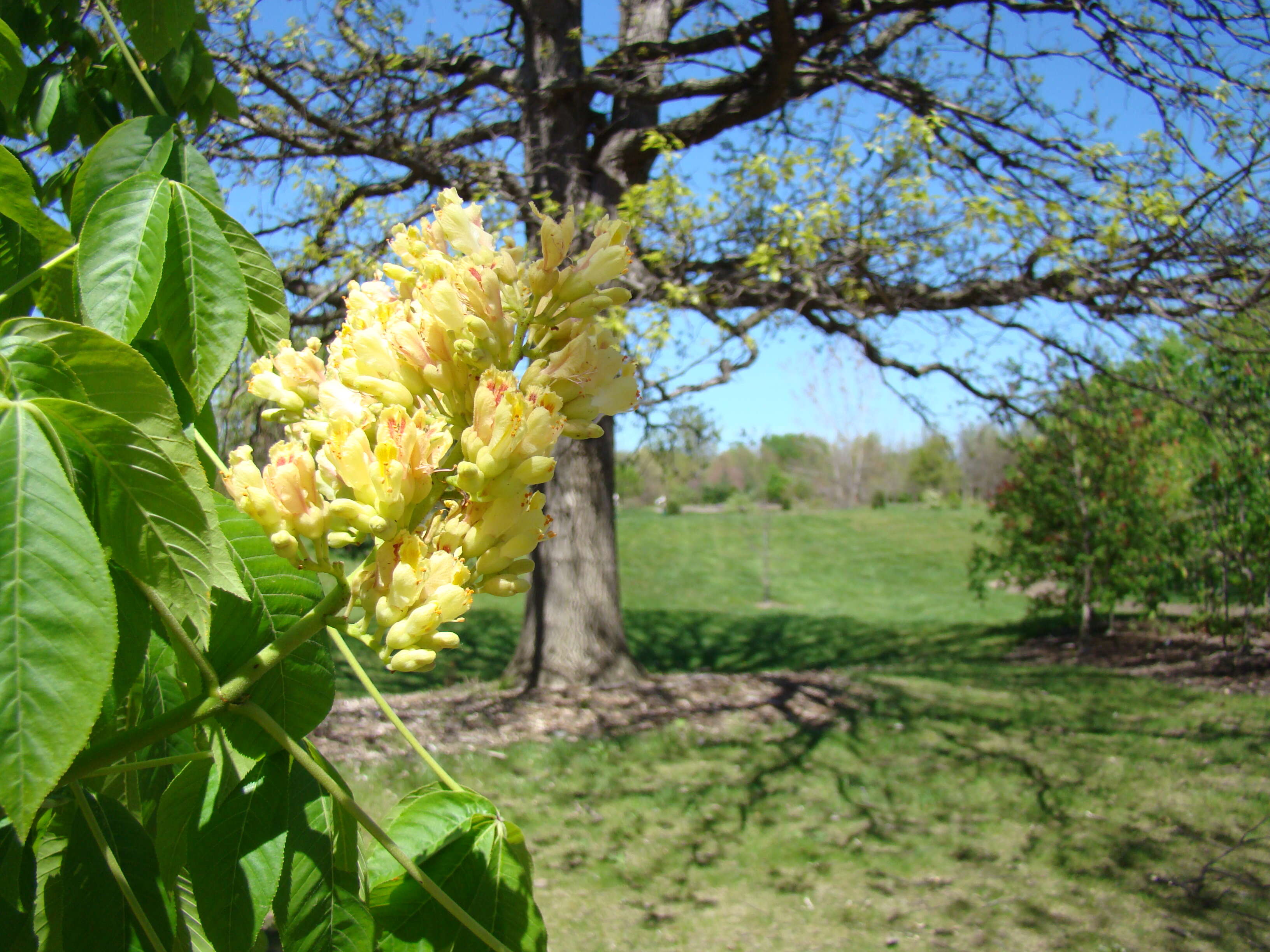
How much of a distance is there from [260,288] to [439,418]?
0.41 m

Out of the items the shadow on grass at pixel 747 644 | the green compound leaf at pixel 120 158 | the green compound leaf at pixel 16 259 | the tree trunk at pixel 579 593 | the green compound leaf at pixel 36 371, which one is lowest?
the shadow on grass at pixel 747 644

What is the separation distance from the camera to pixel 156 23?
1.16m

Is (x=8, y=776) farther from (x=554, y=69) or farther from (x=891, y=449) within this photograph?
(x=891, y=449)

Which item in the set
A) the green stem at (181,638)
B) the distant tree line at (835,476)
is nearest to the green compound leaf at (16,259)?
the green stem at (181,638)

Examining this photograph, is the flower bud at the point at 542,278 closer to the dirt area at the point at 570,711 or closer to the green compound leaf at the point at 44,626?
the green compound leaf at the point at 44,626

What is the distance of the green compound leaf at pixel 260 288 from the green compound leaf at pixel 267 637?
28 cm

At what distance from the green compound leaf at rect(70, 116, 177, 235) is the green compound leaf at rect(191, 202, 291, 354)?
104 mm

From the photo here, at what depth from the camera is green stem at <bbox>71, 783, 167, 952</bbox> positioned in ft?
2.54

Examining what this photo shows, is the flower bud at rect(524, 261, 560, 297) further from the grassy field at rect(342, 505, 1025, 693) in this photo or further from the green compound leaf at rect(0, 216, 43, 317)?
the grassy field at rect(342, 505, 1025, 693)

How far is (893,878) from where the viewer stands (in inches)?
192

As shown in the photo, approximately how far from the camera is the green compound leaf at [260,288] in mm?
1076

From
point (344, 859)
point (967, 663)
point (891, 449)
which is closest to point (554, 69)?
point (344, 859)

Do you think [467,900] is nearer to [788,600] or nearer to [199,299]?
[199,299]

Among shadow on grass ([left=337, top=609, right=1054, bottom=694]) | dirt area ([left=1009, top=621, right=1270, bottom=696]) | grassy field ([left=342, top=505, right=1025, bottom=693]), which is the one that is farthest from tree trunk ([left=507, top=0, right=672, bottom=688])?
dirt area ([left=1009, top=621, right=1270, bottom=696])
